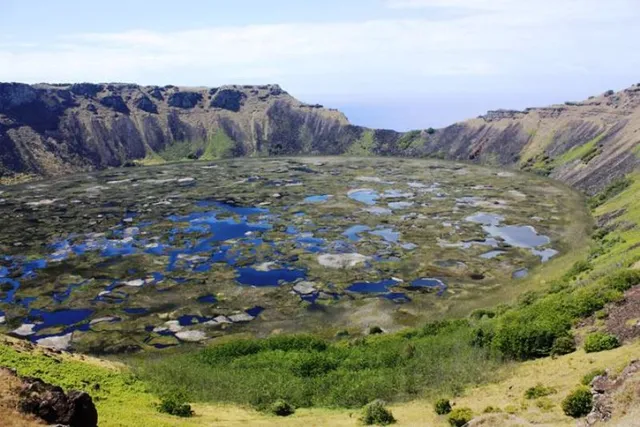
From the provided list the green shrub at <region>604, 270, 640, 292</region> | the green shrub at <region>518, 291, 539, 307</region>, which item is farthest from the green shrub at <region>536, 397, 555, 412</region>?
the green shrub at <region>518, 291, 539, 307</region>

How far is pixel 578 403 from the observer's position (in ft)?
97.5

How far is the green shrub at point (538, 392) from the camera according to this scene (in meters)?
34.4

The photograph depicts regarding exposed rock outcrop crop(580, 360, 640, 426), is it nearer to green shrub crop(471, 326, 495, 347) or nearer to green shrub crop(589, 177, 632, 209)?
green shrub crop(471, 326, 495, 347)

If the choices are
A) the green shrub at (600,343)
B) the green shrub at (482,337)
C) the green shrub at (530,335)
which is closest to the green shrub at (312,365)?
the green shrub at (482,337)

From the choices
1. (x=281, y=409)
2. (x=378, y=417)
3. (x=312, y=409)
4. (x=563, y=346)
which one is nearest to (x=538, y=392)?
(x=563, y=346)

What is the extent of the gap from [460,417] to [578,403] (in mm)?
6889

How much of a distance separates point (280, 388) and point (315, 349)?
13386 millimetres

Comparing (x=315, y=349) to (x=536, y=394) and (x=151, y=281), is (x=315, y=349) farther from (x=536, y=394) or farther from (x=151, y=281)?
(x=151, y=281)

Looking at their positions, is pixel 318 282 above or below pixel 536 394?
below

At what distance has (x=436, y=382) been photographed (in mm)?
Result: 43125

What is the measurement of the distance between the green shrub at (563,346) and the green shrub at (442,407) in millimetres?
12665

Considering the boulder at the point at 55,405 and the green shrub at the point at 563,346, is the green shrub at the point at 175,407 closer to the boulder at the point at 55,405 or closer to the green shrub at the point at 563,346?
the boulder at the point at 55,405

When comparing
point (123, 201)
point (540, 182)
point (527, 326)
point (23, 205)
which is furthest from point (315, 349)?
point (540, 182)

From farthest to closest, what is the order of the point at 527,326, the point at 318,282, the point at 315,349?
the point at 318,282
the point at 315,349
the point at 527,326
